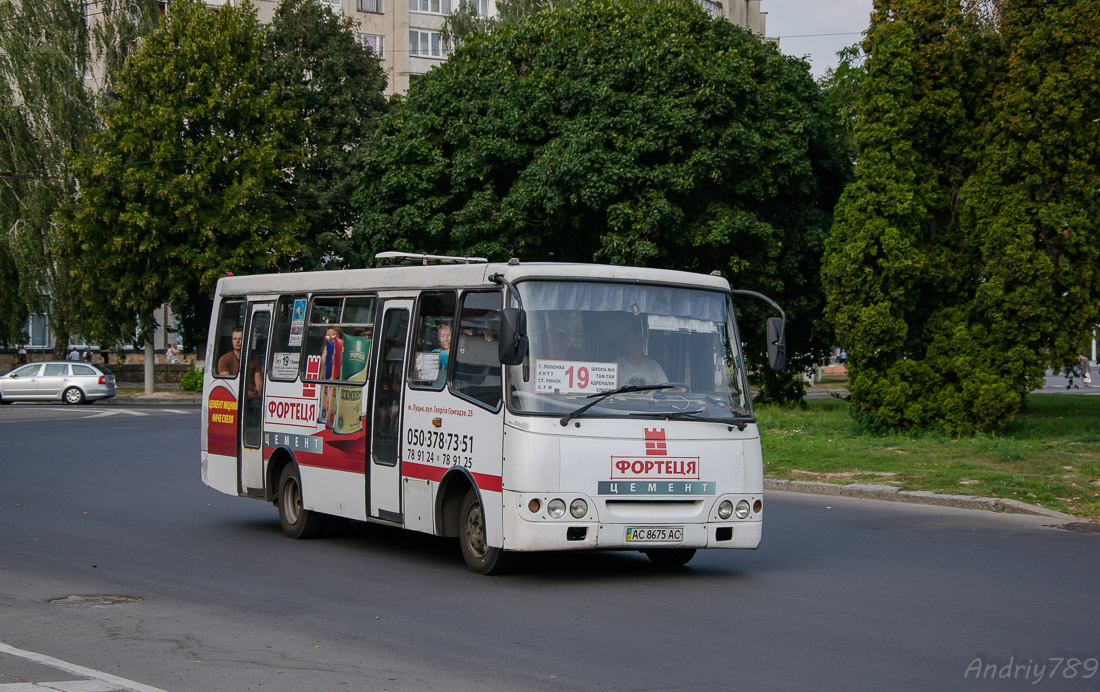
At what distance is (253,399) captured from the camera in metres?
14.5

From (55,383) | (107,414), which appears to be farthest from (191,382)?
(107,414)

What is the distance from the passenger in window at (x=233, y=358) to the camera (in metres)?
14.8

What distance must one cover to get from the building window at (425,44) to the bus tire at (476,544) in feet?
219

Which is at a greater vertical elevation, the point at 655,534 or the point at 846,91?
the point at 846,91

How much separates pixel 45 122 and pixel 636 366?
4746 centimetres

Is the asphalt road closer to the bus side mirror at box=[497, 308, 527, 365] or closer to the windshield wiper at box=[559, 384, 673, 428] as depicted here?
the windshield wiper at box=[559, 384, 673, 428]

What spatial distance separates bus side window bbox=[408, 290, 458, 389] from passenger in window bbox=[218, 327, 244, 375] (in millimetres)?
3774

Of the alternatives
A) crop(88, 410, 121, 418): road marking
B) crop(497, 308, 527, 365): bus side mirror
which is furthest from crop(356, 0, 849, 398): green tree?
crop(497, 308, 527, 365): bus side mirror

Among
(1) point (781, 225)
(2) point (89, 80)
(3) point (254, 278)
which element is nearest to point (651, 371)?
(3) point (254, 278)

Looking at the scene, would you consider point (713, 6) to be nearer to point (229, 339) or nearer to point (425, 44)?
point (425, 44)

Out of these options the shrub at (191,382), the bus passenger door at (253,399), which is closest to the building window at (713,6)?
the shrub at (191,382)

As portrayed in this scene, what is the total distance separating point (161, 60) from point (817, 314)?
88.5 ft

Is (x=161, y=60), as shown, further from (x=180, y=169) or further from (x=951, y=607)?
(x=951, y=607)

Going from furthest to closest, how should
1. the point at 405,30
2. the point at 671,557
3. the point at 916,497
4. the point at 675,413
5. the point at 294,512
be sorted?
the point at 405,30 < the point at 916,497 < the point at 294,512 < the point at 671,557 < the point at 675,413
